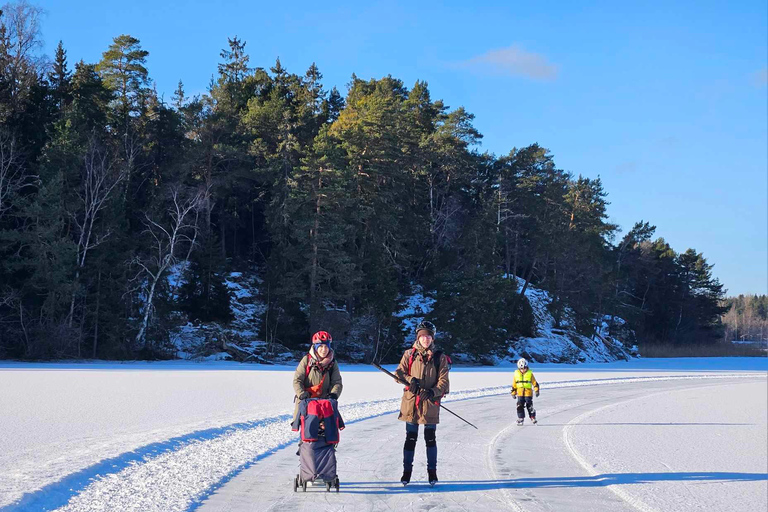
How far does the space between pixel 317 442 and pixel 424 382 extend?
61.1 inches

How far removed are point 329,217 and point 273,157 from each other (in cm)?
696

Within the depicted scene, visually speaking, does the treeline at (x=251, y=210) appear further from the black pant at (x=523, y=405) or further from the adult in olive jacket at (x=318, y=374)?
the adult in olive jacket at (x=318, y=374)

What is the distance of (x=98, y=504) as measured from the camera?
6.81 metres

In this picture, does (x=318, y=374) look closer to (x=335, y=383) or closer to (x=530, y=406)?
(x=335, y=383)

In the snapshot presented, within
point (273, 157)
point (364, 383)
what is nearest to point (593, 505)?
point (364, 383)

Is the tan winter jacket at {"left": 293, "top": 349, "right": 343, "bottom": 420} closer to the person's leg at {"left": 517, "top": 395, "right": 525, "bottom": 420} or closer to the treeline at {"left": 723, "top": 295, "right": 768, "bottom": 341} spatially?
the person's leg at {"left": 517, "top": 395, "right": 525, "bottom": 420}

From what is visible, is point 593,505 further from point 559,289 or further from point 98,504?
point 559,289

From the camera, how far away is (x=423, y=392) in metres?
8.10

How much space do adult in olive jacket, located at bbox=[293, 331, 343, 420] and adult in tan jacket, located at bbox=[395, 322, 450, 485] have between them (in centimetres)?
88

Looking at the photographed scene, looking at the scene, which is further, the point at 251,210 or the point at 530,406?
the point at 251,210

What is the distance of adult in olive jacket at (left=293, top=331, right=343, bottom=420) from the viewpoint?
25.6ft

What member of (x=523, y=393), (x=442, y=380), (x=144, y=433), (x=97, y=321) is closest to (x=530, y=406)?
(x=523, y=393)

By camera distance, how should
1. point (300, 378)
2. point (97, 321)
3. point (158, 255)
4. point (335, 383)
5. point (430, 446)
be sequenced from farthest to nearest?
1. point (158, 255)
2. point (97, 321)
3. point (430, 446)
4. point (335, 383)
5. point (300, 378)

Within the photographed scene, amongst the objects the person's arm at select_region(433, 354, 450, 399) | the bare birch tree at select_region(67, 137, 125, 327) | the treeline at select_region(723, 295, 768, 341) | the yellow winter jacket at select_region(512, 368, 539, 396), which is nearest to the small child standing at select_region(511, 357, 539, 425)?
the yellow winter jacket at select_region(512, 368, 539, 396)
